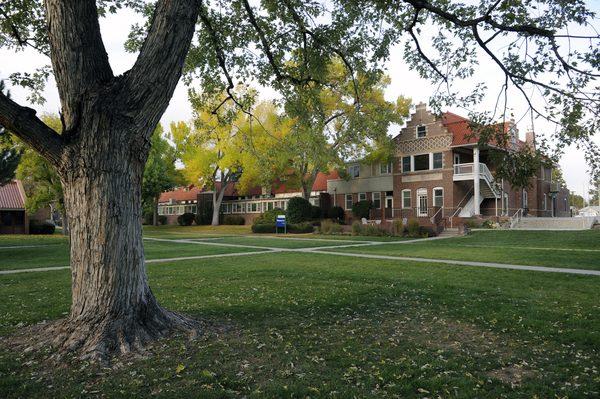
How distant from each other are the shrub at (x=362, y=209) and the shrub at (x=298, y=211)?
4.75 meters

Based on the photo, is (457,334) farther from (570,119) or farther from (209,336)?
(570,119)

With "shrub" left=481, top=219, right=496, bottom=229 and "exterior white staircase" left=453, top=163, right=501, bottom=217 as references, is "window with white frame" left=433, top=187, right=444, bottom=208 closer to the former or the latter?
"exterior white staircase" left=453, top=163, right=501, bottom=217

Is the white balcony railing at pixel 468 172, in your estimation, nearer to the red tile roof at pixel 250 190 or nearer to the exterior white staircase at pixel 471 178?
the exterior white staircase at pixel 471 178

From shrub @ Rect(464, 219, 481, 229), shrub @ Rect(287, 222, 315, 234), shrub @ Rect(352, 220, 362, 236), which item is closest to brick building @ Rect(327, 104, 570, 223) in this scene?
shrub @ Rect(464, 219, 481, 229)

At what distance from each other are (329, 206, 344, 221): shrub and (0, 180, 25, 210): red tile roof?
1070 inches

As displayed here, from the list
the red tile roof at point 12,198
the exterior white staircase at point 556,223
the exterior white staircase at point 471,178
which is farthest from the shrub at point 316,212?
the red tile roof at point 12,198

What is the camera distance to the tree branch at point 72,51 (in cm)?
520

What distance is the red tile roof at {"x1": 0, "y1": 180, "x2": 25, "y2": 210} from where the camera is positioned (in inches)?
1414

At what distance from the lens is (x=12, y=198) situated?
36.6 m

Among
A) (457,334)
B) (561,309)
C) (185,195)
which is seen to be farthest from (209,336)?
(185,195)

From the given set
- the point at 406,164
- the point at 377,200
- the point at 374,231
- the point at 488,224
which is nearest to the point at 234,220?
the point at 377,200

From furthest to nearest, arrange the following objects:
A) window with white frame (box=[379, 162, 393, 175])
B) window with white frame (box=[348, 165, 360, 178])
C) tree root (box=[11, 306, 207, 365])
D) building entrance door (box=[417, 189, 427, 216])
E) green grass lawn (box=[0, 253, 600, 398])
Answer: window with white frame (box=[348, 165, 360, 178]) → window with white frame (box=[379, 162, 393, 175]) → building entrance door (box=[417, 189, 427, 216]) → tree root (box=[11, 306, 207, 365]) → green grass lawn (box=[0, 253, 600, 398])

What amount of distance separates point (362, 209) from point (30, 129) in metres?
35.5

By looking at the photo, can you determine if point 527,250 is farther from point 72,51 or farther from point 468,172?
point 72,51
